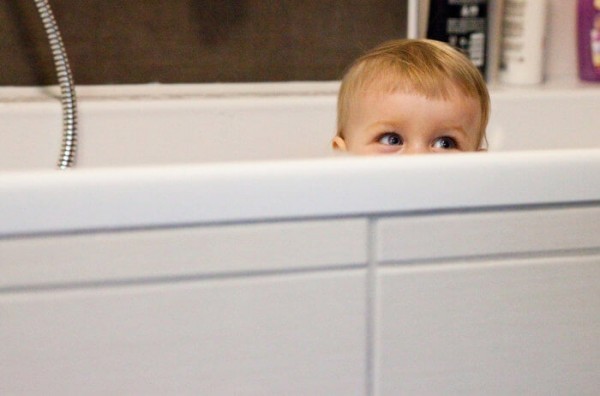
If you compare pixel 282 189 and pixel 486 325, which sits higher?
pixel 282 189

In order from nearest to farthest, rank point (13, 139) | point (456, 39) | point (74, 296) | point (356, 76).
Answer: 1. point (74, 296)
2. point (356, 76)
3. point (13, 139)
4. point (456, 39)

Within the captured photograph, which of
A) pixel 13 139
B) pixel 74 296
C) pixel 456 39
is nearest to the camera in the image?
pixel 74 296

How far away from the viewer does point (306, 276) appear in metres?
0.55

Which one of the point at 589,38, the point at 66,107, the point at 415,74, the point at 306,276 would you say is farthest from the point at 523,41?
the point at 306,276

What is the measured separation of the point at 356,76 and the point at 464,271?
1.20ft

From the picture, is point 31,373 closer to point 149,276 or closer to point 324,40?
point 149,276

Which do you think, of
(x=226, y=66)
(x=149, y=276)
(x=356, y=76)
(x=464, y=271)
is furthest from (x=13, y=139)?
(x=464, y=271)

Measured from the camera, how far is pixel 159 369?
0.55 metres

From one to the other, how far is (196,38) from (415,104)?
545 millimetres

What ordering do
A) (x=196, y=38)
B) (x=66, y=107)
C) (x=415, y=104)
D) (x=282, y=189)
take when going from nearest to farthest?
(x=282, y=189) → (x=415, y=104) → (x=66, y=107) → (x=196, y=38)

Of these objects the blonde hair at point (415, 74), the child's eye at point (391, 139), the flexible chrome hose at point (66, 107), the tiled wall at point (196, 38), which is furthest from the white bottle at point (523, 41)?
the flexible chrome hose at point (66, 107)

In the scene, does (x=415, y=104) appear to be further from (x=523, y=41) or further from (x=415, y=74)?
(x=523, y=41)

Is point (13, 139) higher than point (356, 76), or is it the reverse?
point (356, 76)

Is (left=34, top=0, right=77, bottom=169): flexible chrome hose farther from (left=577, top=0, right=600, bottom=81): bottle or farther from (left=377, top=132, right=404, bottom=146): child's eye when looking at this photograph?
(left=577, top=0, right=600, bottom=81): bottle
